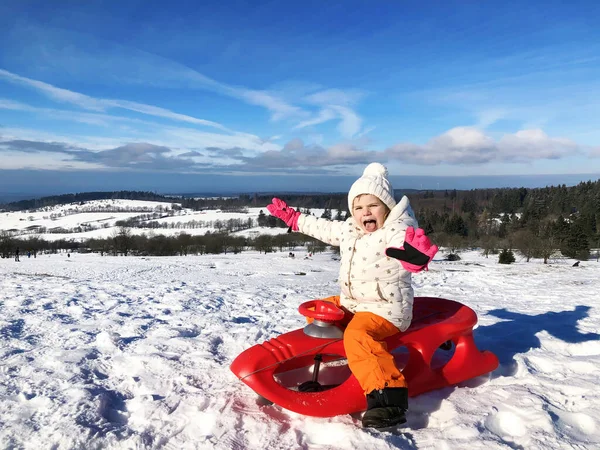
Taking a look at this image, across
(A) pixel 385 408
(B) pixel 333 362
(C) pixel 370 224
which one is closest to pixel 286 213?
(C) pixel 370 224

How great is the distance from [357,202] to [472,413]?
7.66ft

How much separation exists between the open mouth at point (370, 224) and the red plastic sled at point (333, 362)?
0.95 meters

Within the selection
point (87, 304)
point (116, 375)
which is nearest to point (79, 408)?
point (116, 375)

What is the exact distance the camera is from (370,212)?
4285mm

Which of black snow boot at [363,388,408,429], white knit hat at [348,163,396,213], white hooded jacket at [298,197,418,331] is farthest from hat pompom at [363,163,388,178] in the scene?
black snow boot at [363,388,408,429]

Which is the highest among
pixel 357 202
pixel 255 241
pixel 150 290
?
pixel 357 202

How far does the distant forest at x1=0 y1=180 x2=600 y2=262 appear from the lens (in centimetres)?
4581

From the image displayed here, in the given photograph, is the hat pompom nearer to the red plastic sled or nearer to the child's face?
the child's face

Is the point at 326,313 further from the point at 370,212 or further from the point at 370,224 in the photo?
the point at 370,212

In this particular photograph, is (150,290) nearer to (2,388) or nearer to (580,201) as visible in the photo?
(2,388)

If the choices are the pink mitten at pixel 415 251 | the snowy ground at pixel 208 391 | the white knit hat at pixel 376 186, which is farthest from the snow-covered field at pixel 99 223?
the pink mitten at pixel 415 251

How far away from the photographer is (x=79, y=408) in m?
3.44

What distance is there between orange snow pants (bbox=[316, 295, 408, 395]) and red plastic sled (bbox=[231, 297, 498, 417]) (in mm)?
224

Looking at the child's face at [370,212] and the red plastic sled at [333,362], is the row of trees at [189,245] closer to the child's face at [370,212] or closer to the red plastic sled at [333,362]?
the red plastic sled at [333,362]
